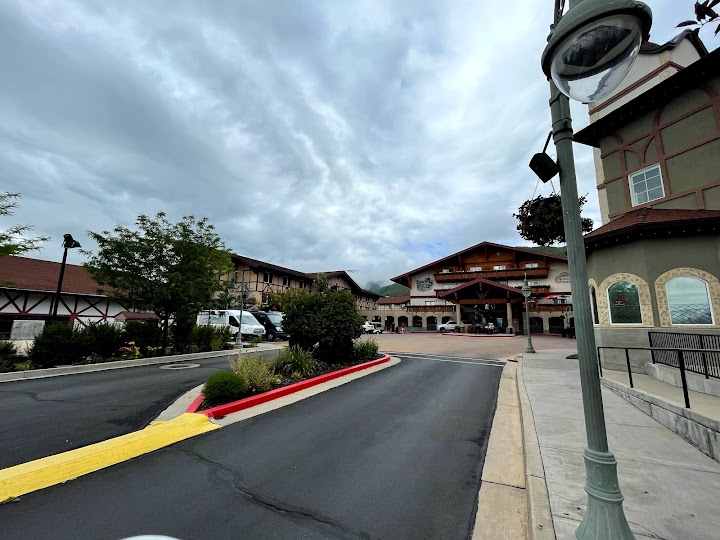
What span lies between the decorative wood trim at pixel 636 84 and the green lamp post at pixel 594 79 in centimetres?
1838

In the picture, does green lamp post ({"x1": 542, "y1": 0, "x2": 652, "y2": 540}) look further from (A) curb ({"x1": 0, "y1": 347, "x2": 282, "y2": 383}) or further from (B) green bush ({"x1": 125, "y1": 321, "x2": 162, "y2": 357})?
(B) green bush ({"x1": 125, "y1": 321, "x2": 162, "y2": 357})

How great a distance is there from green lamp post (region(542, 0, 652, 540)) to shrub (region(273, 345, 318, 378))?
26.0 feet

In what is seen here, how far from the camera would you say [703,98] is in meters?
10.8

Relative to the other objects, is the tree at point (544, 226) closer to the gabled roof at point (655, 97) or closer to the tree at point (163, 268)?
the gabled roof at point (655, 97)

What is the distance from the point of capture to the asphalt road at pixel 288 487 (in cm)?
306

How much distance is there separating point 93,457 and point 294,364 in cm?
579

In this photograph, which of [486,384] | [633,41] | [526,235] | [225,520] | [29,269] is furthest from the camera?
[526,235]

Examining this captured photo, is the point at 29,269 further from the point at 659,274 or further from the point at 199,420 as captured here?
the point at 659,274

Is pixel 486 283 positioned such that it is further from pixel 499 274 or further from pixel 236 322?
pixel 236 322

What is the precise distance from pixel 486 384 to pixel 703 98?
1191cm

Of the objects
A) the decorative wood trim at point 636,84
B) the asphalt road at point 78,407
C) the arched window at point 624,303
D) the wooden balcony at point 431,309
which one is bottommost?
the asphalt road at point 78,407

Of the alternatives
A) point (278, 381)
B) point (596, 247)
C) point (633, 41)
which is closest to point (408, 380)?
point (278, 381)

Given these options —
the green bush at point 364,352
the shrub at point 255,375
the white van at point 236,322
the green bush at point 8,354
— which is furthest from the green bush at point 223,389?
the white van at point 236,322

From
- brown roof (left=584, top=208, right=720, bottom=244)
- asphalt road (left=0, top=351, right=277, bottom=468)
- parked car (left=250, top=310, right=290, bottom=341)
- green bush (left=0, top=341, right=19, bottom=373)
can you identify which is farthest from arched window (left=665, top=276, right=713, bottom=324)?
parked car (left=250, top=310, right=290, bottom=341)
